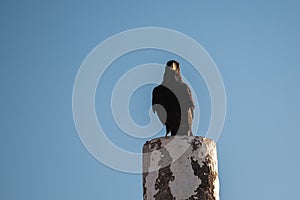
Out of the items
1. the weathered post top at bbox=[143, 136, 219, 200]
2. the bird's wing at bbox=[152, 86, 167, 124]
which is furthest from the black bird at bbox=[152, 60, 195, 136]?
the weathered post top at bbox=[143, 136, 219, 200]

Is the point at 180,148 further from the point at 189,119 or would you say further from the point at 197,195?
the point at 189,119

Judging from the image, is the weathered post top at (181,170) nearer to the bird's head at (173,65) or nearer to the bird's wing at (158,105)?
the bird's wing at (158,105)

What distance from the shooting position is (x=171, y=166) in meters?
5.34

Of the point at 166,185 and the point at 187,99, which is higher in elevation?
the point at 187,99

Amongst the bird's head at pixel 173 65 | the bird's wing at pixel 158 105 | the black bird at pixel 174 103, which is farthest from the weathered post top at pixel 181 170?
the bird's head at pixel 173 65

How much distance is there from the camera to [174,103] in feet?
22.8

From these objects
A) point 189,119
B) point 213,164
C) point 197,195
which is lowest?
point 197,195

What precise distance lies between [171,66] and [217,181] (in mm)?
2245

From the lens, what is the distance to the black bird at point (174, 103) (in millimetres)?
6680

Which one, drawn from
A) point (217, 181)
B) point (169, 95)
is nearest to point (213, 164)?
point (217, 181)

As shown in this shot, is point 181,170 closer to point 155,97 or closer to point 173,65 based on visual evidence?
point 155,97

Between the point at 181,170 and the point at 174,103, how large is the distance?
1789 mm

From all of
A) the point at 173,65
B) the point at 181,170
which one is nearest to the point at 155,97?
the point at 173,65

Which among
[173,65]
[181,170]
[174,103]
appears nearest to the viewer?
[181,170]
